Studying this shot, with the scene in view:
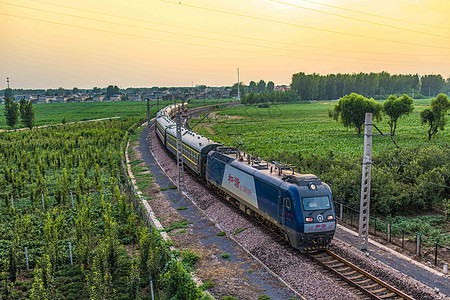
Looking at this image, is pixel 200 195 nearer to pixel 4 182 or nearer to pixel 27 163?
pixel 4 182

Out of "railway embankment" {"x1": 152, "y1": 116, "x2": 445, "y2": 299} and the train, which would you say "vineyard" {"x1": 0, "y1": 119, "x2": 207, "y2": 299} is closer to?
"railway embankment" {"x1": 152, "y1": 116, "x2": 445, "y2": 299}

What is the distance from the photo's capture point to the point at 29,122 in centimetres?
8394

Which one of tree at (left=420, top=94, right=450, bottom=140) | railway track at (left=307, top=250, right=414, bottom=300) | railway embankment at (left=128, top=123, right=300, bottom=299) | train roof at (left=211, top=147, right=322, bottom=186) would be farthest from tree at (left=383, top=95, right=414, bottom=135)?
railway track at (left=307, top=250, right=414, bottom=300)

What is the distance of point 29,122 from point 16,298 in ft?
258

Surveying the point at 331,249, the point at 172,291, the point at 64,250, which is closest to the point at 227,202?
the point at 331,249

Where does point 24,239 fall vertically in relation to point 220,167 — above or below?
below

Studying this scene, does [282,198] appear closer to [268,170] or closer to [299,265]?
[299,265]

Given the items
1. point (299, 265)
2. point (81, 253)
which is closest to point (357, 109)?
point (299, 265)

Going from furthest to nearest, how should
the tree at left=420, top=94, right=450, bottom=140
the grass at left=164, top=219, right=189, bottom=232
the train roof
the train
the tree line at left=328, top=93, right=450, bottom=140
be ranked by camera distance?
the tree line at left=328, top=93, right=450, bottom=140, the tree at left=420, top=94, right=450, bottom=140, the grass at left=164, top=219, right=189, bottom=232, the train roof, the train

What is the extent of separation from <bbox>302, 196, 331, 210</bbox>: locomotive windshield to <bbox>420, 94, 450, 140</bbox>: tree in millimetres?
49385

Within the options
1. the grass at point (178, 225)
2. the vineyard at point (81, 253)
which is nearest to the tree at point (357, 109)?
the vineyard at point (81, 253)

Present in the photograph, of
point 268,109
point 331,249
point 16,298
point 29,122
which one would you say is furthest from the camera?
point 268,109

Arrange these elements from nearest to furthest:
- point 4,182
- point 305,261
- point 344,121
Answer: point 305,261 < point 4,182 < point 344,121

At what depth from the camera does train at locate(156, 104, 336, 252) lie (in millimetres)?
17484
